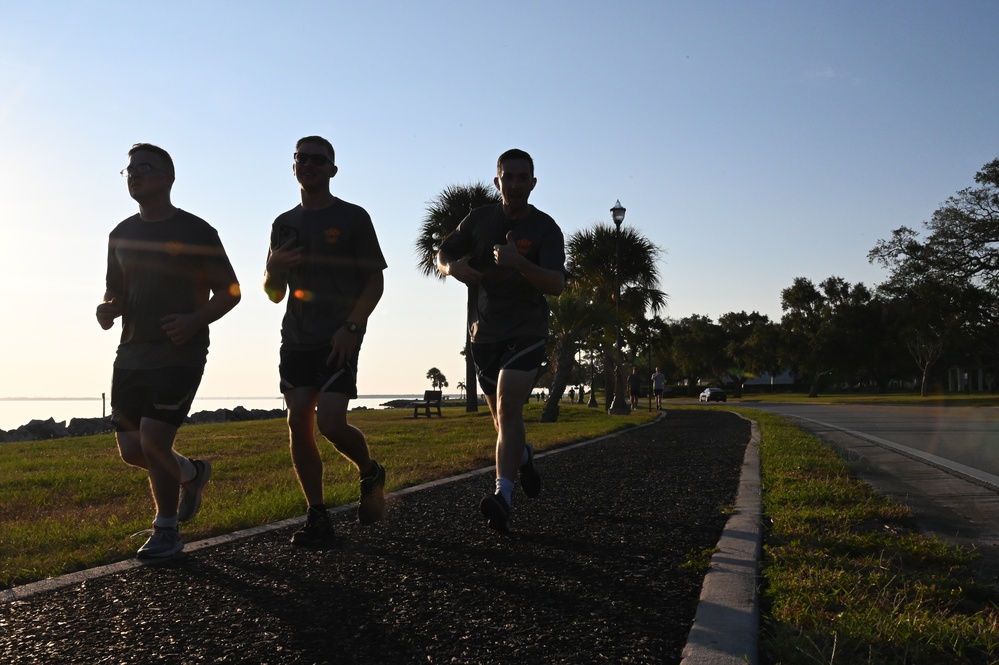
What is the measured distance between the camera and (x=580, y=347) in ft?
89.8

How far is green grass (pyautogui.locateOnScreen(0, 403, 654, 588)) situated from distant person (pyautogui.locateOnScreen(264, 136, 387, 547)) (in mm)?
855

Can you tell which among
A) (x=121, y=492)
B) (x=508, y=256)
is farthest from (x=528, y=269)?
(x=121, y=492)

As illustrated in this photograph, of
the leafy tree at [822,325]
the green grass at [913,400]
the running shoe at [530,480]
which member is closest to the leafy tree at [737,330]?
the leafy tree at [822,325]

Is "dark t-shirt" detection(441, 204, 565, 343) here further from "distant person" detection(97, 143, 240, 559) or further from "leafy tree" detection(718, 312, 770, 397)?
"leafy tree" detection(718, 312, 770, 397)

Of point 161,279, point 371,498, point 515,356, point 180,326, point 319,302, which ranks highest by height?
point 161,279

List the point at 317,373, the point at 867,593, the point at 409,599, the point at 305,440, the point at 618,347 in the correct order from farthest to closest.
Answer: the point at 618,347, the point at 305,440, the point at 317,373, the point at 409,599, the point at 867,593

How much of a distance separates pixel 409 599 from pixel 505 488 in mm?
1216

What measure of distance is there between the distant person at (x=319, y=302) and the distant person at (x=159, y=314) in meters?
Answer: 0.31

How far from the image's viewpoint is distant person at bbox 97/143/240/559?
399 cm

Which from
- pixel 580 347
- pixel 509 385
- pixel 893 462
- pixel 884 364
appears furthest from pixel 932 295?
pixel 509 385

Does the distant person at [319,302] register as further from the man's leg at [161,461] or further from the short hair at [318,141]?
the man's leg at [161,461]

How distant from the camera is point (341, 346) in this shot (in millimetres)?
4070

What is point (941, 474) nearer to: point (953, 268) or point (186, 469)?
point (186, 469)

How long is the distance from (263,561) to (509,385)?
1.45 metres
